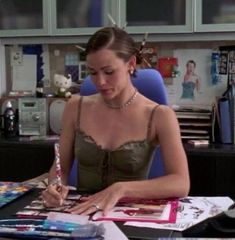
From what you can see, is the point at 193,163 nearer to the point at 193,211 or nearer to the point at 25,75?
the point at 193,211

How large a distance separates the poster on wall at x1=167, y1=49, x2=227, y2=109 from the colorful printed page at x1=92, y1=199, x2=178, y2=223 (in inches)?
63.6

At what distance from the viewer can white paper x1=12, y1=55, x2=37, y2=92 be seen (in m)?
3.24

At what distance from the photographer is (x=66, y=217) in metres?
1.23

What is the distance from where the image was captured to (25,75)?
325 cm

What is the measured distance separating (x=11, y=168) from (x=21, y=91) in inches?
25.8

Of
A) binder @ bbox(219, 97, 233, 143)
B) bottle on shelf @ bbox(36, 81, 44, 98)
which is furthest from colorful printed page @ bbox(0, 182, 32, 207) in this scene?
bottle on shelf @ bbox(36, 81, 44, 98)

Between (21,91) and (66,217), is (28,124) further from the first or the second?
(66,217)

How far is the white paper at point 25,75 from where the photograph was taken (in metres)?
3.24

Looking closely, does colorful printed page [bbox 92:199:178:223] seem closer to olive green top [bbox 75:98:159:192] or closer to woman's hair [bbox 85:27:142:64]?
olive green top [bbox 75:98:159:192]

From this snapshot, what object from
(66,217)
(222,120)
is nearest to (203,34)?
(222,120)

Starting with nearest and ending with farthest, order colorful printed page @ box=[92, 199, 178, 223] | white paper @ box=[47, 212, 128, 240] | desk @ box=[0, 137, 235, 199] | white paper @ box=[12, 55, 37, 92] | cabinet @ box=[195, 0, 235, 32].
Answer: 1. white paper @ box=[47, 212, 128, 240]
2. colorful printed page @ box=[92, 199, 178, 223]
3. desk @ box=[0, 137, 235, 199]
4. cabinet @ box=[195, 0, 235, 32]
5. white paper @ box=[12, 55, 37, 92]

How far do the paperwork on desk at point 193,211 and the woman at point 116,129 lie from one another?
0.26 ft

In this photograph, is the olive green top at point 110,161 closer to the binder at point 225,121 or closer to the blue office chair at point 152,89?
the blue office chair at point 152,89

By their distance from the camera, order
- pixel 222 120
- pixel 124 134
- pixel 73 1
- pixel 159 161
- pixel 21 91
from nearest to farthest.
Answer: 1. pixel 124 134
2. pixel 159 161
3. pixel 222 120
4. pixel 73 1
5. pixel 21 91
